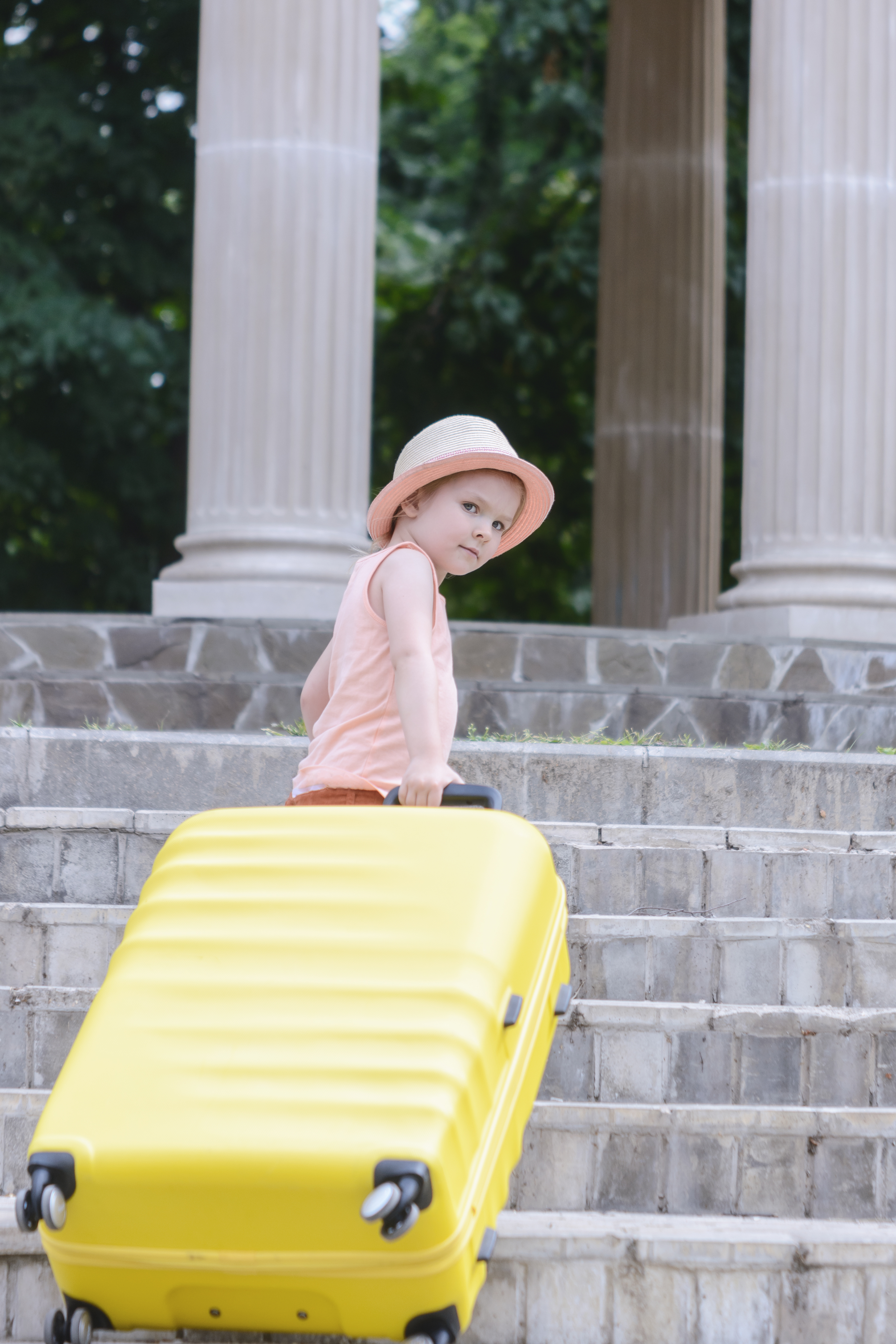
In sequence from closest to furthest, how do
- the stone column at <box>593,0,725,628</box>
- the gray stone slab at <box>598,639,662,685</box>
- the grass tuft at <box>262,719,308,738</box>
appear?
the grass tuft at <box>262,719,308,738</box>
the gray stone slab at <box>598,639,662,685</box>
the stone column at <box>593,0,725,628</box>

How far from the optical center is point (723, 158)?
1248cm

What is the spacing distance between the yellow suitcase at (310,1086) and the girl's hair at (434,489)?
699mm

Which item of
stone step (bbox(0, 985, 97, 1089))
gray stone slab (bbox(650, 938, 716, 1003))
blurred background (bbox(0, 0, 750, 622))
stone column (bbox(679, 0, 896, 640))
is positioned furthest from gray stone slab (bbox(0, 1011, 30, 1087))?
blurred background (bbox(0, 0, 750, 622))

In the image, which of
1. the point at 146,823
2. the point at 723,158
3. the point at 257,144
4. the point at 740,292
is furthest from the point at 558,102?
the point at 146,823

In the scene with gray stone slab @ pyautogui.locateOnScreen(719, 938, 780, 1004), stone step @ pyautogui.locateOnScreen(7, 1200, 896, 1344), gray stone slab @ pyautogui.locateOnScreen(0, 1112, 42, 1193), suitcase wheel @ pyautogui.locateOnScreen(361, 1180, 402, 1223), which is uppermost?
suitcase wheel @ pyautogui.locateOnScreen(361, 1180, 402, 1223)

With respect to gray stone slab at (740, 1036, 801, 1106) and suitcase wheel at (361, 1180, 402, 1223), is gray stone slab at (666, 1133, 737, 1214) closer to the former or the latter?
gray stone slab at (740, 1036, 801, 1106)

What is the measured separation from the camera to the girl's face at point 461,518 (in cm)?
306

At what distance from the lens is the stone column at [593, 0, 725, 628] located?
12.1 m

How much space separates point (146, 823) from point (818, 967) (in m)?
2.06

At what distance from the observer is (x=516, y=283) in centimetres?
1706

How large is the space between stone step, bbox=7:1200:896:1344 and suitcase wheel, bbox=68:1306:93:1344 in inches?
29.6

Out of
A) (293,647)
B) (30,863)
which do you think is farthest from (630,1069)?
(293,647)

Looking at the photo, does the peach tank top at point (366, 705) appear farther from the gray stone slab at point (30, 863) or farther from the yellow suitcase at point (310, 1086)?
the gray stone slab at point (30, 863)

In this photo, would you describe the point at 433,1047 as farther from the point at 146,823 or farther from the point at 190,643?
the point at 190,643
